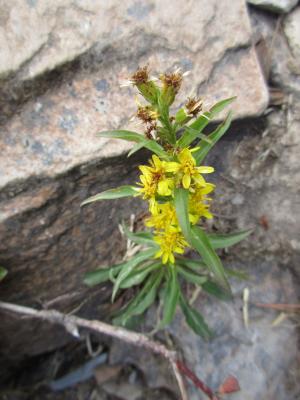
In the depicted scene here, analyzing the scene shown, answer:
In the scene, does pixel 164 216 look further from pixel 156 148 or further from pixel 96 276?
pixel 96 276

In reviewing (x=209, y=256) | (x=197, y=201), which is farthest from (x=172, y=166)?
(x=209, y=256)

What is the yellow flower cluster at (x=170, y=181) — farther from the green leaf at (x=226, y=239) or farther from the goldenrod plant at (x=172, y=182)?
the green leaf at (x=226, y=239)

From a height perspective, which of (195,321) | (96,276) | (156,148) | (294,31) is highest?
(294,31)

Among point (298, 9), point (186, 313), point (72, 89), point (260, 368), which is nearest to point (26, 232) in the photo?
point (72, 89)

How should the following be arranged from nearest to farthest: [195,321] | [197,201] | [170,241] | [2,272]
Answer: [197,201] → [170,241] → [2,272] → [195,321]

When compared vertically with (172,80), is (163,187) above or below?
below

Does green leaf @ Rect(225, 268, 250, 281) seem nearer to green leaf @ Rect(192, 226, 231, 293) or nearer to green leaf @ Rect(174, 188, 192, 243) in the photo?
green leaf @ Rect(192, 226, 231, 293)
